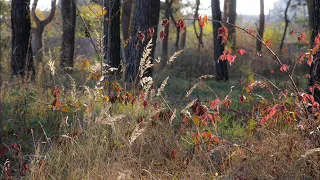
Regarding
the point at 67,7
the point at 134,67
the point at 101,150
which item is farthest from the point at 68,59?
the point at 101,150

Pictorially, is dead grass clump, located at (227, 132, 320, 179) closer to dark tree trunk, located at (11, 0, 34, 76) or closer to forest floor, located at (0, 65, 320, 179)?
forest floor, located at (0, 65, 320, 179)

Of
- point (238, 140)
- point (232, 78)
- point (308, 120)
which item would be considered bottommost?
point (232, 78)

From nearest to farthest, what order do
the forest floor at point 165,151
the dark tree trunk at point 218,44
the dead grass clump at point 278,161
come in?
the forest floor at point 165,151 < the dead grass clump at point 278,161 < the dark tree trunk at point 218,44

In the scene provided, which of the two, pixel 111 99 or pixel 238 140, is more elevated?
pixel 111 99

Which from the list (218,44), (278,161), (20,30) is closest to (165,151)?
(278,161)

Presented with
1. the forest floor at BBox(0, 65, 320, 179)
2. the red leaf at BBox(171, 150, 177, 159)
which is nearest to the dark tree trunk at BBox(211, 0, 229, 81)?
the forest floor at BBox(0, 65, 320, 179)

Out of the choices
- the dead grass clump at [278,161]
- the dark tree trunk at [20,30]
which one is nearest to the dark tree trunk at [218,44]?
the dark tree trunk at [20,30]

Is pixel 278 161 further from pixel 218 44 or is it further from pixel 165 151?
pixel 218 44

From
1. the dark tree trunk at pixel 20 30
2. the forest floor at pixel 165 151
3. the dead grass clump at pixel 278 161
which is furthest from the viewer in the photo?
the dark tree trunk at pixel 20 30

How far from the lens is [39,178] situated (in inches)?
159

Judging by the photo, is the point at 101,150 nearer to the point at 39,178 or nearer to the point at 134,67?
the point at 39,178

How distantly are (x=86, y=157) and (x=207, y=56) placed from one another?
14.9 m

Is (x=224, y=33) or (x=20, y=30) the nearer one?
(x=224, y=33)

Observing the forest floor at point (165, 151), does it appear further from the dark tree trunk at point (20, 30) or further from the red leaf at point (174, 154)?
the dark tree trunk at point (20, 30)
